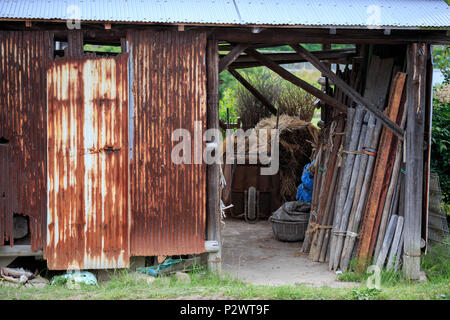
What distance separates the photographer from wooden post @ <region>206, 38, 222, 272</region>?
757 centimetres

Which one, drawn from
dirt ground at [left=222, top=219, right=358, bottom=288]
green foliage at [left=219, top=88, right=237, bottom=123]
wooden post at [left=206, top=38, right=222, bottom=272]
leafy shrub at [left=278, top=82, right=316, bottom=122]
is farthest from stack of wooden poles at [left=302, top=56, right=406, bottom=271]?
green foliage at [left=219, top=88, right=237, bottom=123]

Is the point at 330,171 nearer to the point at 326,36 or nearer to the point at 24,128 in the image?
the point at 326,36

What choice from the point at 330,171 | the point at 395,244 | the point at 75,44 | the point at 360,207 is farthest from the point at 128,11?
the point at 395,244

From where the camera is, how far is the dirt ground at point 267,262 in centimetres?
801

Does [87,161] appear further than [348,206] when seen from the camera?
No

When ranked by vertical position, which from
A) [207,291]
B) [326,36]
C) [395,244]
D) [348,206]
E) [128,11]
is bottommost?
[207,291]

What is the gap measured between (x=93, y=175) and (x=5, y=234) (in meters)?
1.48

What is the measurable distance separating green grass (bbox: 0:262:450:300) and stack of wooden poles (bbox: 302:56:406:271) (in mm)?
945

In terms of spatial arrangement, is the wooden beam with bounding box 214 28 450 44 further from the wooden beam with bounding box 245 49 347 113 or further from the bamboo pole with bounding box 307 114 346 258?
the bamboo pole with bounding box 307 114 346 258

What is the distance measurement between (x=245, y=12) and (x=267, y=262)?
4.24 meters

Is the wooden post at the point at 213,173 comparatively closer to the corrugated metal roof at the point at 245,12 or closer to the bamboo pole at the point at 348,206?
the corrugated metal roof at the point at 245,12

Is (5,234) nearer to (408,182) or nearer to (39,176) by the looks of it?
(39,176)

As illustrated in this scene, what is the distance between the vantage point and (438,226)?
8914 millimetres

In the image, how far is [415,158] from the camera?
7.70 meters
